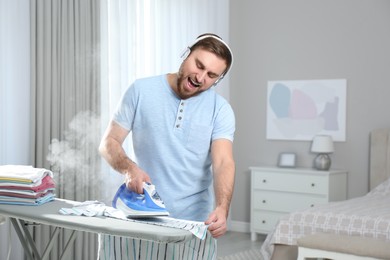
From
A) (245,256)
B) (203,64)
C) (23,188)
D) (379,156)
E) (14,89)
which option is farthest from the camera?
(379,156)

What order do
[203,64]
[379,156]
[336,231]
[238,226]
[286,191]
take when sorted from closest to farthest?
[203,64], [336,231], [379,156], [286,191], [238,226]

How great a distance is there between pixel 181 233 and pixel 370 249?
1.71 m

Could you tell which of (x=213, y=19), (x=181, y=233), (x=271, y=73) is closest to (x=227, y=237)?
(x=271, y=73)

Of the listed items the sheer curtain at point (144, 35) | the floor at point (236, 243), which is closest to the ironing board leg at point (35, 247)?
the sheer curtain at point (144, 35)

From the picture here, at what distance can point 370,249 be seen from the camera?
3039mm

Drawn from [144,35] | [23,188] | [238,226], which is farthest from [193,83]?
[238,226]

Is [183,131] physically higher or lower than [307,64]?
lower

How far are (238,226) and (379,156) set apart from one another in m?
1.50

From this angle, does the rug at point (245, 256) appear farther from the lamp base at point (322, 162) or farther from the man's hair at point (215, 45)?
the man's hair at point (215, 45)

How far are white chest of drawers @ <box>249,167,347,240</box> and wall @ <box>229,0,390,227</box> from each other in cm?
32

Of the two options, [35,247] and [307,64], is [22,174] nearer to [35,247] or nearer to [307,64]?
[35,247]

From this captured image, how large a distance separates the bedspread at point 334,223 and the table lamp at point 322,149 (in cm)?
118

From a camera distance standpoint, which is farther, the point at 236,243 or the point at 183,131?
the point at 236,243

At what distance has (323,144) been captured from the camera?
4.99 m
